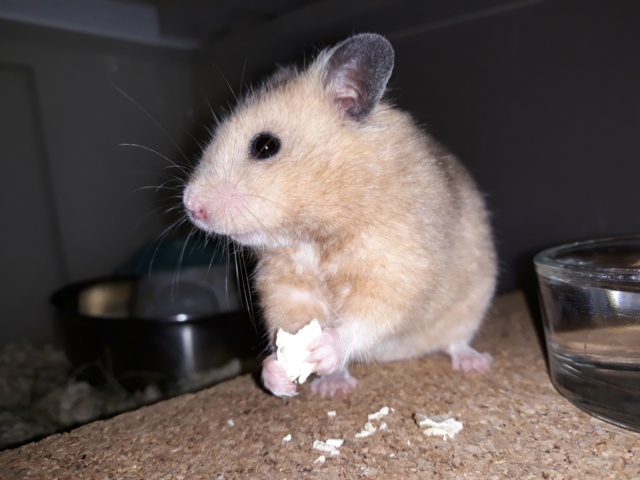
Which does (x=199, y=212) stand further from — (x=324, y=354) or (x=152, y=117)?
(x=152, y=117)

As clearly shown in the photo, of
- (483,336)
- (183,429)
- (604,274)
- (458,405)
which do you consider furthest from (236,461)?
(483,336)

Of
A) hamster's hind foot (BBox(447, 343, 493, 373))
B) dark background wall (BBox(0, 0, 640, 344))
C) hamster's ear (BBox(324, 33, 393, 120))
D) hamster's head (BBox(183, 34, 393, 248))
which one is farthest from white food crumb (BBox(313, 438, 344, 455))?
dark background wall (BBox(0, 0, 640, 344))

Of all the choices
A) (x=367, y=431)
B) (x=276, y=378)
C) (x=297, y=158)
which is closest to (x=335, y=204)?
(x=297, y=158)

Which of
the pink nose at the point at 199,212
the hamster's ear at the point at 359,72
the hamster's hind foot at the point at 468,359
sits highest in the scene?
the hamster's ear at the point at 359,72

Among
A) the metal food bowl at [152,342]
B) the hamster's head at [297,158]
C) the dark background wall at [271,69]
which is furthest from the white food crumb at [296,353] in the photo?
the dark background wall at [271,69]

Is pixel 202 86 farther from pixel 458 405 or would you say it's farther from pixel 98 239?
pixel 458 405

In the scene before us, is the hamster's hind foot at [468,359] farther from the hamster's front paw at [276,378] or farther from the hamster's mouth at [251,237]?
the hamster's mouth at [251,237]

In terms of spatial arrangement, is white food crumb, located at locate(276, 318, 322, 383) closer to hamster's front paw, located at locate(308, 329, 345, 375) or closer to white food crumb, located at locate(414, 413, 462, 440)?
hamster's front paw, located at locate(308, 329, 345, 375)
